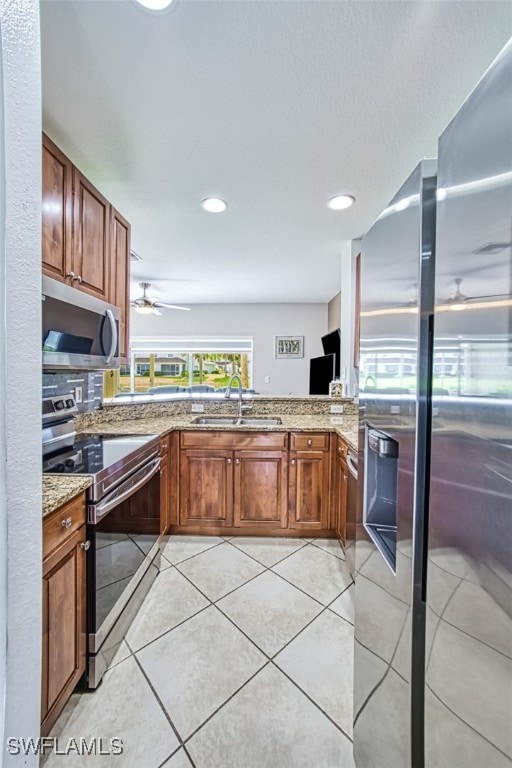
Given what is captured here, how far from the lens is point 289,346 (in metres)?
6.20

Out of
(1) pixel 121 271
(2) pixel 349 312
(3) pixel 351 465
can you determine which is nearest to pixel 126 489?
(3) pixel 351 465

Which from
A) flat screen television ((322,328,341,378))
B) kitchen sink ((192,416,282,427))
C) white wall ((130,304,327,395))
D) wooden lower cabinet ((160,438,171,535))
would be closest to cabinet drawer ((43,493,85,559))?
wooden lower cabinet ((160,438,171,535))

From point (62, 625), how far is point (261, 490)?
1.57 metres

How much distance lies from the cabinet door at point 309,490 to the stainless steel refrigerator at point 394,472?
1396 millimetres

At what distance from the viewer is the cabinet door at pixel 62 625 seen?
3.34 ft

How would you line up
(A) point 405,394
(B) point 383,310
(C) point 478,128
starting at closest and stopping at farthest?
(C) point 478,128, (A) point 405,394, (B) point 383,310

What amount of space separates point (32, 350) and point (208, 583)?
1864 millimetres

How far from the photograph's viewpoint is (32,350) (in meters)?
0.62

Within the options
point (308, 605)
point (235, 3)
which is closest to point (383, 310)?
point (235, 3)

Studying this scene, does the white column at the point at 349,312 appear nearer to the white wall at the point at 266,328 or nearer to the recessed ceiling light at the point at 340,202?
the recessed ceiling light at the point at 340,202

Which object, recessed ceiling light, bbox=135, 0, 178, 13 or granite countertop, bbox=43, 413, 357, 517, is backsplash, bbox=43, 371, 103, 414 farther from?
recessed ceiling light, bbox=135, 0, 178, 13

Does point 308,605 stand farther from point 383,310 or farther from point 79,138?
point 79,138

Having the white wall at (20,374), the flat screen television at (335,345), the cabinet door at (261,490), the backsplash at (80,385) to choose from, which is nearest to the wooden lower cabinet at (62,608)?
the white wall at (20,374)

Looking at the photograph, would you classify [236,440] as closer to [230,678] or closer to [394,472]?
[230,678]
